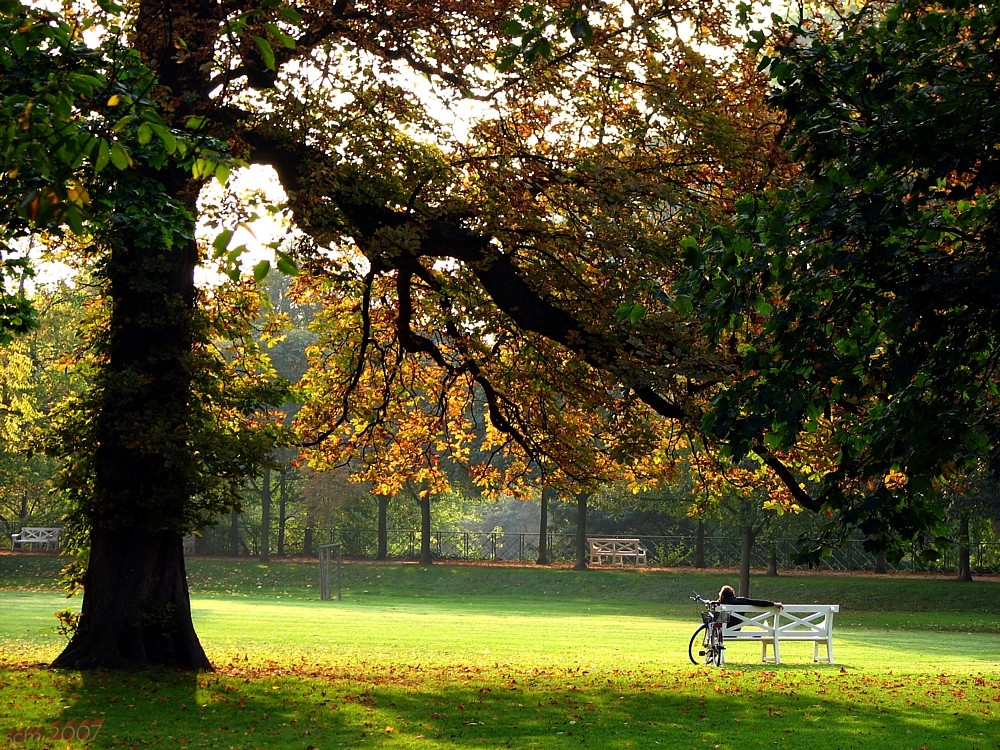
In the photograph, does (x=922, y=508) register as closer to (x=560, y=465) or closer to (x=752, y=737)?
(x=752, y=737)

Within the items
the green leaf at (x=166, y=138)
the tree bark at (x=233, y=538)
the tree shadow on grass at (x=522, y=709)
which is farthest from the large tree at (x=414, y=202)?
the tree bark at (x=233, y=538)

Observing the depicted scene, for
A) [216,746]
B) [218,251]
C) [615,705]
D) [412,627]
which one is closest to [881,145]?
[218,251]

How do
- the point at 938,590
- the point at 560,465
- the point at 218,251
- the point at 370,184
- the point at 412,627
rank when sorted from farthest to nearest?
the point at 938,590
the point at 412,627
the point at 560,465
the point at 370,184
the point at 218,251

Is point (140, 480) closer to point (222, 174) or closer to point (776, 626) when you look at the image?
point (776, 626)

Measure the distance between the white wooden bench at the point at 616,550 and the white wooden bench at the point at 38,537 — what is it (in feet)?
79.8

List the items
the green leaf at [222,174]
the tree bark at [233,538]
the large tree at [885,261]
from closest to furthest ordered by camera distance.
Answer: the green leaf at [222,174], the large tree at [885,261], the tree bark at [233,538]

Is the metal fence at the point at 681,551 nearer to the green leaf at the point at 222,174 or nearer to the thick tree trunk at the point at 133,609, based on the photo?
the thick tree trunk at the point at 133,609

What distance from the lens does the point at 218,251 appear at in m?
3.31

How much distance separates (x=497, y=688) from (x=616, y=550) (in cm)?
3765

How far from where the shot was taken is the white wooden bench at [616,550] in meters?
49.2

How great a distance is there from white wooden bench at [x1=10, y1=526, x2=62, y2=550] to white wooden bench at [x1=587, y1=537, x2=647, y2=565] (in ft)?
79.8

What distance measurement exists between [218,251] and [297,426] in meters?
15.3

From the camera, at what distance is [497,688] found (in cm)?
1300

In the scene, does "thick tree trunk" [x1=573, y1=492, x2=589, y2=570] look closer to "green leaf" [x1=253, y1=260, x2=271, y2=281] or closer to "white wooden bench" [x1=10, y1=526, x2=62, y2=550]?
"white wooden bench" [x1=10, y1=526, x2=62, y2=550]
